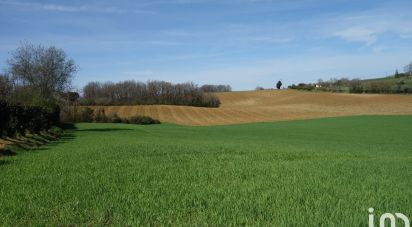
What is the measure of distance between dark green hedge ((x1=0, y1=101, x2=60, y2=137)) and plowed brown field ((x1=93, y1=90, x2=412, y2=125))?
40544mm

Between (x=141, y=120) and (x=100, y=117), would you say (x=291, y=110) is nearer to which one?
(x=141, y=120)

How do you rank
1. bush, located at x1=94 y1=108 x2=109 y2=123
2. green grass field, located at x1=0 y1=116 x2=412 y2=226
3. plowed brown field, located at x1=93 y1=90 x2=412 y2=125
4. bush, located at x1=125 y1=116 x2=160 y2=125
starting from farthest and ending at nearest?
bush, located at x1=94 y1=108 x2=109 y2=123
plowed brown field, located at x1=93 y1=90 x2=412 y2=125
bush, located at x1=125 y1=116 x2=160 y2=125
green grass field, located at x1=0 y1=116 x2=412 y2=226

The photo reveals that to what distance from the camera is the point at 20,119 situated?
3288cm

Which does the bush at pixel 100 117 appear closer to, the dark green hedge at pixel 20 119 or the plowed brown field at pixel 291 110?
→ the plowed brown field at pixel 291 110

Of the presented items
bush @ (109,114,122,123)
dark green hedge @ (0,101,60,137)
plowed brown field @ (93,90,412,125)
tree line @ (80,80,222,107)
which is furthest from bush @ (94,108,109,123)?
dark green hedge @ (0,101,60,137)

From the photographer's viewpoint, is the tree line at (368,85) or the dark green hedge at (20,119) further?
the tree line at (368,85)

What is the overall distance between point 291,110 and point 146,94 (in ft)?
133

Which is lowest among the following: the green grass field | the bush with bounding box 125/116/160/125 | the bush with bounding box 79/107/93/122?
the bush with bounding box 125/116/160/125

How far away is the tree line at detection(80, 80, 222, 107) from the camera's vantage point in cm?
10731

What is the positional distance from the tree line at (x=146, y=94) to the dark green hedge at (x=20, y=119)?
62.8 m

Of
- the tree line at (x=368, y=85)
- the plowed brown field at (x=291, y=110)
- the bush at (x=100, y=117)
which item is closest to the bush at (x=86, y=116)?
the bush at (x=100, y=117)

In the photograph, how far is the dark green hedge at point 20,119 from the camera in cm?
2958

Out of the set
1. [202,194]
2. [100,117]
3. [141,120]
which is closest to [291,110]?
[141,120]

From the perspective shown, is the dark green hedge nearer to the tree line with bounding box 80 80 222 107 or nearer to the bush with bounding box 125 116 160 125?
the bush with bounding box 125 116 160 125
